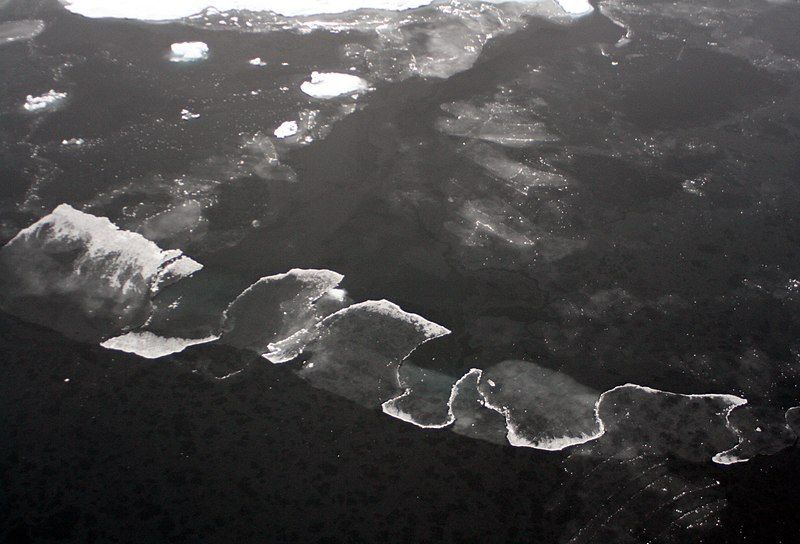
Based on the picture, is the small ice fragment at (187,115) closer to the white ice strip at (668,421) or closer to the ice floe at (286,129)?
the ice floe at (286,129)

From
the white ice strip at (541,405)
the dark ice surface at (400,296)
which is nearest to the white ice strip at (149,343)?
the dark ice surface at (400,296)

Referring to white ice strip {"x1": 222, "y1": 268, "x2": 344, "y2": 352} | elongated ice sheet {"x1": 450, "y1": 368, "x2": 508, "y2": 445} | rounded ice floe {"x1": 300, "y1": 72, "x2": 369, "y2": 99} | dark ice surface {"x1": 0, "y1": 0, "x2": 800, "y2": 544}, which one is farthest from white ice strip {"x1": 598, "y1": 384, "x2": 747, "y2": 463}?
rounded ice floe {"x1": 300, "y1": 72, "x2": 369, "y2": 99}

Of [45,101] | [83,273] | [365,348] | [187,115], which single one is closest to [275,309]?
[365,348]

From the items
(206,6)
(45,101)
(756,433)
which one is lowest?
(756,433)

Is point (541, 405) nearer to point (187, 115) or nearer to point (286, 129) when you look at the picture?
point (286, 129)

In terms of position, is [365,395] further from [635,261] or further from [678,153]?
[678,153]

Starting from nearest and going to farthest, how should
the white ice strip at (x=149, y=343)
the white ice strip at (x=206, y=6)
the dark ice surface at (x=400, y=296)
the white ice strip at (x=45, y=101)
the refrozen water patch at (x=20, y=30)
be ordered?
the dark ice surface at (x=400, y=296), the white ice strip at (x=149, y=343), the white ice strip at (x=45, y=101), the refrozen water patch at (x=20, y=30), the white ice strip at (x=206, y=6)
